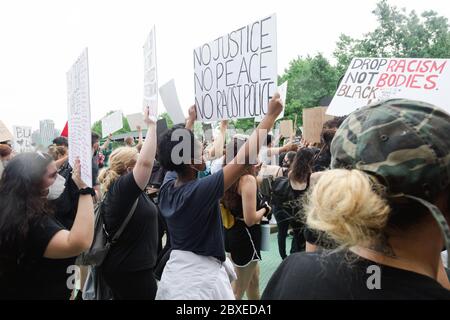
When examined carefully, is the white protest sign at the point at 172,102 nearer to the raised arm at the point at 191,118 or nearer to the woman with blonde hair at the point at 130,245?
the raised arm at the point at 191,118

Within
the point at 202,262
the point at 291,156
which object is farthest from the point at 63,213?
the point at 291,156

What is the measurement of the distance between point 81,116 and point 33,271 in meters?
1.05

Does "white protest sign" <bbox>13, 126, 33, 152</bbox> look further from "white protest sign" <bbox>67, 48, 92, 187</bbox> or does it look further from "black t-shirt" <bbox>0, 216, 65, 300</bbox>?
"black t-shirt" <bbox>0, 216, 65, 300</bbox>

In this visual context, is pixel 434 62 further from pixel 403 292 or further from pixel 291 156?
pixel 403 292

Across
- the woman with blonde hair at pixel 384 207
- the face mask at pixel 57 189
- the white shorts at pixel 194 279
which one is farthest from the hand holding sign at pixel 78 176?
the woman with blonde hair at pixel 384 207

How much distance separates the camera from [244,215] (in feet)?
12.6

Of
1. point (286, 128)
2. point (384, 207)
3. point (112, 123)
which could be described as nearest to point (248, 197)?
point (384, 207)

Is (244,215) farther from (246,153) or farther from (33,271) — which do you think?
(33,271)

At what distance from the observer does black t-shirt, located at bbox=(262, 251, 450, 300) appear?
938 mm

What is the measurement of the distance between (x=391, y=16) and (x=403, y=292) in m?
38.4

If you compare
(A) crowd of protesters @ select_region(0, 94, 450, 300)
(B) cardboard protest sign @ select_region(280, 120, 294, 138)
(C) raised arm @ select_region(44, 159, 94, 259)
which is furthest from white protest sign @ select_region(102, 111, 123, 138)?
(C) raised arm @ select_region(44, 159, 94, 259)

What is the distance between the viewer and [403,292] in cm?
93

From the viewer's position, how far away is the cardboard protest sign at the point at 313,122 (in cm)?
601

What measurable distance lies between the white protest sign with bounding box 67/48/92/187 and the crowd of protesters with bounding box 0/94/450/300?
0.43 feet
